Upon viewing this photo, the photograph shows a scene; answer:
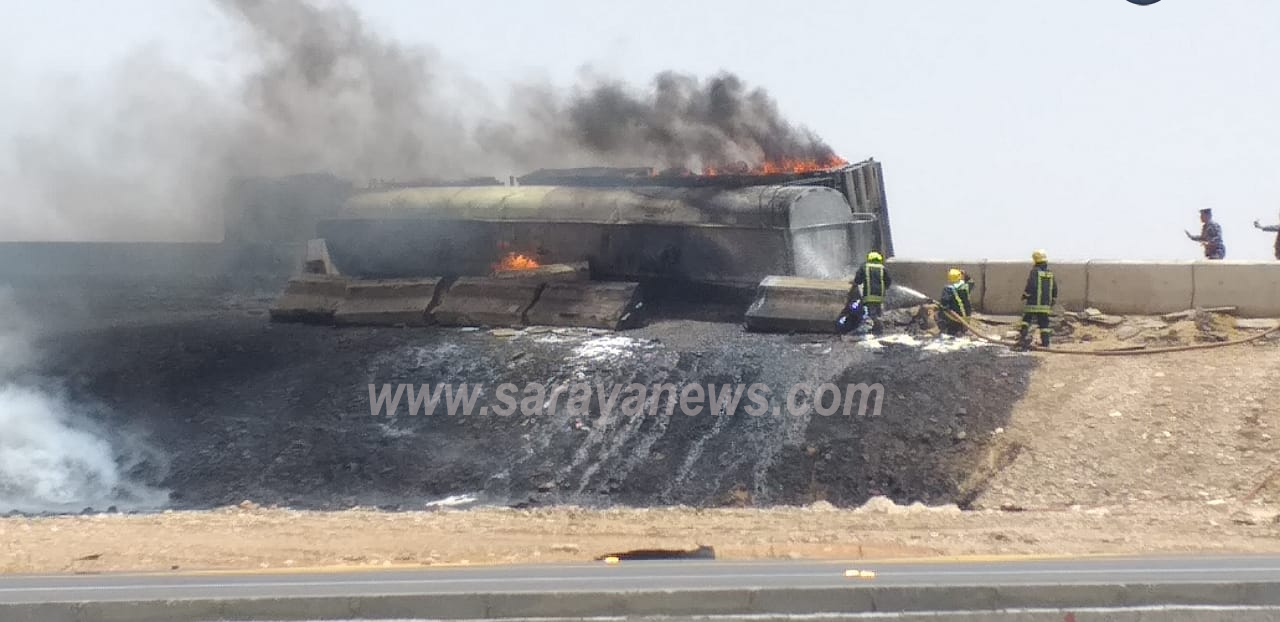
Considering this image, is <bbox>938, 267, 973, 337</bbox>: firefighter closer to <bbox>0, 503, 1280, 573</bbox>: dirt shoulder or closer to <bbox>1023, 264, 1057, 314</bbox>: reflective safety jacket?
<bbox>1023, 264, 1057, 314</bbox>: reflective safety jacket

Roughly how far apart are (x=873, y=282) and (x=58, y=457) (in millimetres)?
9416

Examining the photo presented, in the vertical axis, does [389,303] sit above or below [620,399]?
above

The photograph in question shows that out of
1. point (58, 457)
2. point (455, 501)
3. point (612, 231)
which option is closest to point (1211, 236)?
point (612, 231)

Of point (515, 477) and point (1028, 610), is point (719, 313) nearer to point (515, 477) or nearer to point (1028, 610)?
point (515, 477)

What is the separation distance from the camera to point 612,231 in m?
16.9

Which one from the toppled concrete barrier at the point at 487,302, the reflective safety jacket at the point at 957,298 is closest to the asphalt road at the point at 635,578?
the reflective safety jacket at the point at 957,298

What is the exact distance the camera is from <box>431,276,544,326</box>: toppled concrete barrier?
15.9 meters

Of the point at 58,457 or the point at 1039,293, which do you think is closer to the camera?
the point at 58,457

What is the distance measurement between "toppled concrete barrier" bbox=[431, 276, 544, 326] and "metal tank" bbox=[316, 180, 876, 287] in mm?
1440

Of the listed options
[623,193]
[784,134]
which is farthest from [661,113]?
[623,193]

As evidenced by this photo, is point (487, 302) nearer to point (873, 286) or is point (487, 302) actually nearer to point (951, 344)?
point (873, 286)

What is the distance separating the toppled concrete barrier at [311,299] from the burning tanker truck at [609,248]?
0.02 m

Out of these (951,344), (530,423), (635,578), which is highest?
(951,344)

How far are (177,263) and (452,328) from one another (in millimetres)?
10298
